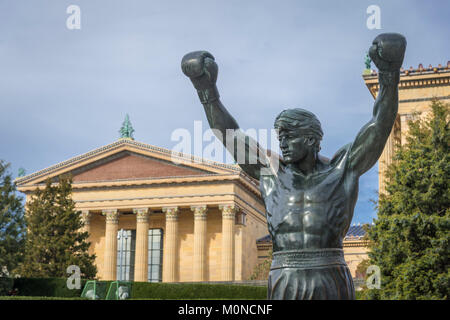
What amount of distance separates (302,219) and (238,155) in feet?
2.27

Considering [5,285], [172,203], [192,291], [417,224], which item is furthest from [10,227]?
[172,203]

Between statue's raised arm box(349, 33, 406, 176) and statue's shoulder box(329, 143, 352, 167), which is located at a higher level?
statue's raised arm box(349, 33, 406, 176)

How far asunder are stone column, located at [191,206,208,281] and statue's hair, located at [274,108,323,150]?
5442 cm

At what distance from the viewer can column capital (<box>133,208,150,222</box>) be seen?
59844mm

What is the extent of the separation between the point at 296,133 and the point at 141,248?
187ft

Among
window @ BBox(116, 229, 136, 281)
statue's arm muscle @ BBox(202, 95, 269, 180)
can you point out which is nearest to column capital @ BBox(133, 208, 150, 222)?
window @ BBox(116, 229, 136, 281)

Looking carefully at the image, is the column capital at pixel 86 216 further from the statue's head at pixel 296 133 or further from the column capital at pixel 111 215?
the statue's head at pixel 296 133

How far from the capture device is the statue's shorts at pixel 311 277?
3729 millimetres

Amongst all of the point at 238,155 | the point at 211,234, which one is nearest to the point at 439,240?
the point at 238,155

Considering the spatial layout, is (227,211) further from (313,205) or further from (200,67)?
(313,205)

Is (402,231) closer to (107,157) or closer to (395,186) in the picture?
(395,186)

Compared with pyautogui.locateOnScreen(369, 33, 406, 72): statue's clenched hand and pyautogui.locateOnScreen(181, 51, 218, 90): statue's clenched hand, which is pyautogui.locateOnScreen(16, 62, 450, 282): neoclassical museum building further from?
pyautogui.locateOnScreen(369, 33, 406, 72): statue's clenched hand

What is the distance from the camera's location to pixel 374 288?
898 inches

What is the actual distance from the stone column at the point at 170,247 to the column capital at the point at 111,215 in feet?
15.1
